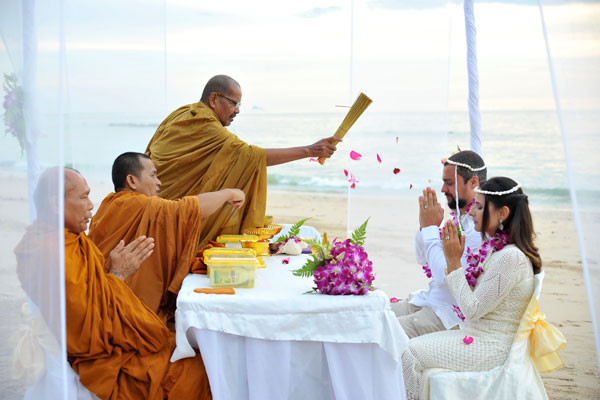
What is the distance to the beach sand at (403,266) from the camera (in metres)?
2.46

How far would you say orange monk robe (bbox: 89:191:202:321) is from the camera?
328 centimetres

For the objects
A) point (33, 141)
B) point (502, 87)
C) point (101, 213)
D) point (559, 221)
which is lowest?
point (559, 221)

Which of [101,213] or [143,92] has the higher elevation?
[143,92]

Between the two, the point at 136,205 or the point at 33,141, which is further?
the point at 136,205

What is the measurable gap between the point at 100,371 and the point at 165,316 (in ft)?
2.05

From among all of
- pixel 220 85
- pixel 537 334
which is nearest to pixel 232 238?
pixel 220 85

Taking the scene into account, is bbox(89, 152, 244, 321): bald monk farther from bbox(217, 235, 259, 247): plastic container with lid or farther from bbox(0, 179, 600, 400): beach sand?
bbox(0, 179, 600, 400): beach sand

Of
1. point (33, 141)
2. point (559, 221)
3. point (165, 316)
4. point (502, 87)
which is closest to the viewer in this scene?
point (33, 141)

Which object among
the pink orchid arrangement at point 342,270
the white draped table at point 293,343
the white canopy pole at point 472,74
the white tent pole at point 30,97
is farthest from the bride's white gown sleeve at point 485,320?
the white canopy pole at point 472,74

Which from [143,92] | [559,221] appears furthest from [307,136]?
[143,92]

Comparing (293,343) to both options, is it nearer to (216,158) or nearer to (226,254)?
(226,254)

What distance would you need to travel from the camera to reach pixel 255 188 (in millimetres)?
4246

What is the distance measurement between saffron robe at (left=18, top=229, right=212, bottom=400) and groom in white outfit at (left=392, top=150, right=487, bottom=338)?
1346 millimetres

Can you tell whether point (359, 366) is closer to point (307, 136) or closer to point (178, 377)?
point (178, 377)
